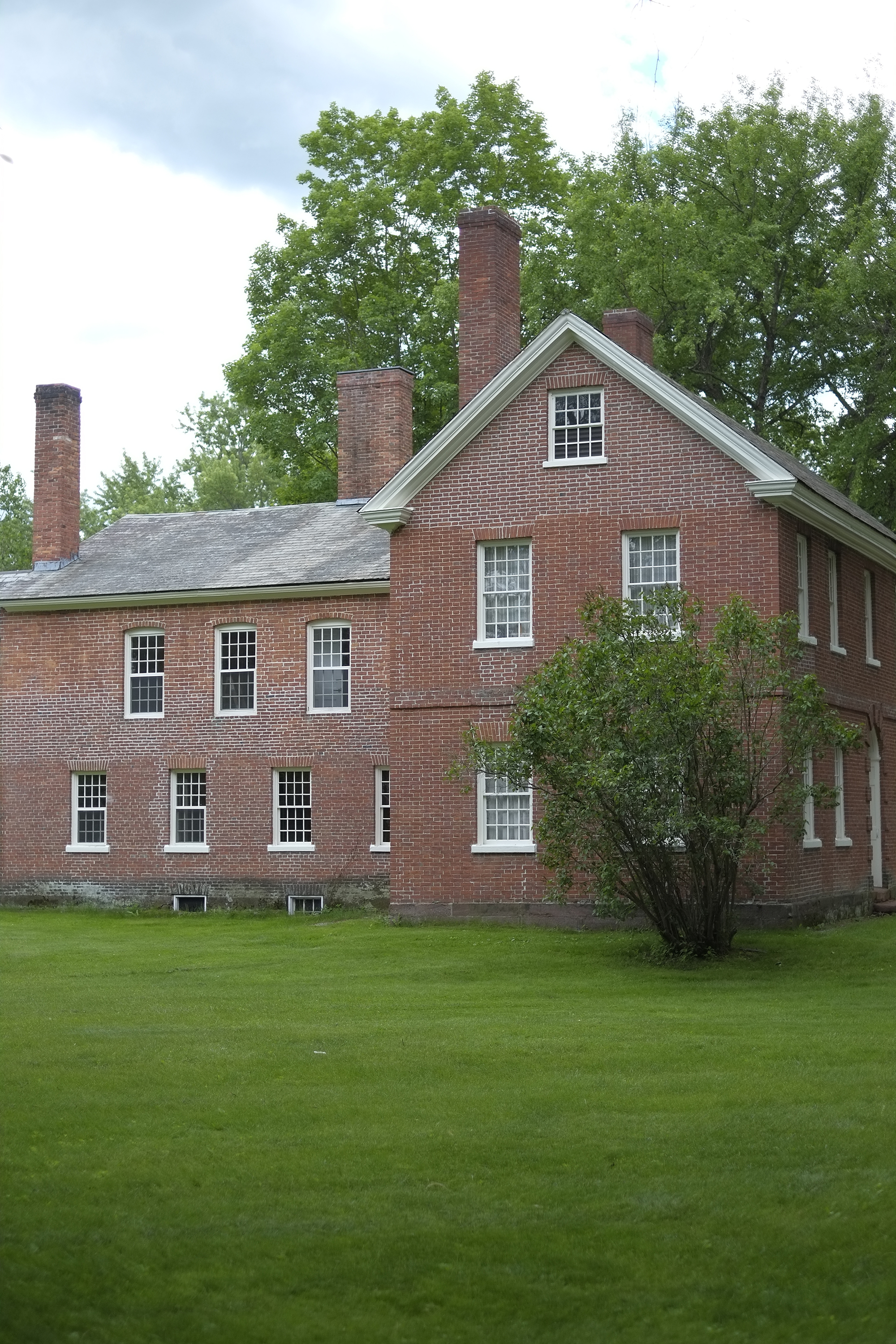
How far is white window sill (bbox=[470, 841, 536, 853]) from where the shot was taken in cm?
2484

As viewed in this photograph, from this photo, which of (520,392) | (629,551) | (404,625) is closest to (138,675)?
(404,625)

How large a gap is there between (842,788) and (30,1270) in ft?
70.0

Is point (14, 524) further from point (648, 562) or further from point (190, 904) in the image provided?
point (648, 562)

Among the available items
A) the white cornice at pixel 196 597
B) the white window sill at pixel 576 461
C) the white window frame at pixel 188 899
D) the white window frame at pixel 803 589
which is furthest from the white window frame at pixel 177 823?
the white window frame at pixel 803 589

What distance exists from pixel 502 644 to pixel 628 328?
699 centimetres

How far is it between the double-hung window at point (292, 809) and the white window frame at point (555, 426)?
26.1 ft

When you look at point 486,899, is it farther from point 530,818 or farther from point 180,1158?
point 180,1158

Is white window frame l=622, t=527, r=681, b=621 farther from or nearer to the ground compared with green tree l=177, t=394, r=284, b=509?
nearer to the ground

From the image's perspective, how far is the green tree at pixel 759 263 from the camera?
37.2 meters

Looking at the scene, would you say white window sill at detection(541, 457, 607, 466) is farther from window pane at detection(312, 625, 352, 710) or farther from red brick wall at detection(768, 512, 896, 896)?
window pane at detection(312, 625, 352, 710)

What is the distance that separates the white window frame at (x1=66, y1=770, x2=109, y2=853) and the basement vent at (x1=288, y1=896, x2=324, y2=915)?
13.1ft

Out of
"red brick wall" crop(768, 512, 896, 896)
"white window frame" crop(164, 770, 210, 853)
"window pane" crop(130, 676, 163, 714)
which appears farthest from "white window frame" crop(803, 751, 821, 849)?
"window pane" crop(130, 676, 163, 714)

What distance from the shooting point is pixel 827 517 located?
2511cm

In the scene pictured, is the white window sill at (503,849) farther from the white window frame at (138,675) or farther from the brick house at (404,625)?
the white window frame at (138,675)
